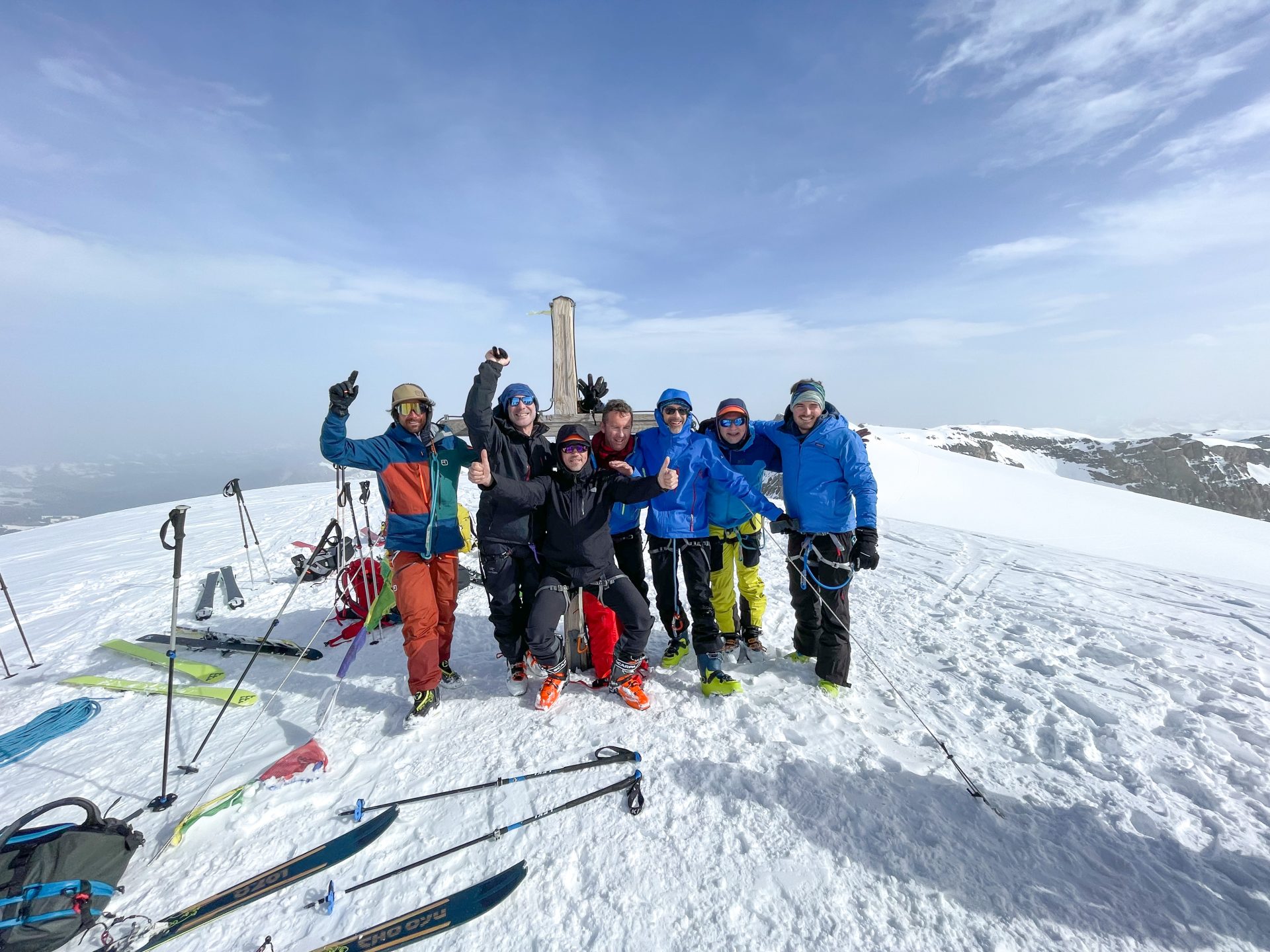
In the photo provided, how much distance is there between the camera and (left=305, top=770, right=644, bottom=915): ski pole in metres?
2.67

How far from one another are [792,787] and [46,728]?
6.37 meters

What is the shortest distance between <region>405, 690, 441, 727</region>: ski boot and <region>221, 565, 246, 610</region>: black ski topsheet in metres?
4.69

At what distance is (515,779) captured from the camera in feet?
11.4

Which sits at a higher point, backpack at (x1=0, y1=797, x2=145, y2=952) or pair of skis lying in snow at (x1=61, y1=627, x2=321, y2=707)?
backpack at (x1=0, y1=797, x2=145, y2=952)

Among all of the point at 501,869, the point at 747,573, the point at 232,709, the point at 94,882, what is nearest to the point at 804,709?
the point at 747,573

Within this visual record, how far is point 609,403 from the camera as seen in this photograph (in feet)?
15.6

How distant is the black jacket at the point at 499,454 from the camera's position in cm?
436

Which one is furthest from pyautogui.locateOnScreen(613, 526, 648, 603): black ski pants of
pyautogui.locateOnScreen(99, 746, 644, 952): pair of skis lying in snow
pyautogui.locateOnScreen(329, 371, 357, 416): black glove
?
pyautogui.locateOnScreen(329, 371, 357, 416): black glove

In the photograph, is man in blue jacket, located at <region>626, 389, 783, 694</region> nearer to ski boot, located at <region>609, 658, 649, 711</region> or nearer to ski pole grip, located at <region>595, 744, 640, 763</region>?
ski boot, located at <region>609, 658, 649, 711</region>

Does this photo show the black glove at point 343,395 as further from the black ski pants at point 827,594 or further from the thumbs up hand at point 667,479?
the black ski pants at point 827,594

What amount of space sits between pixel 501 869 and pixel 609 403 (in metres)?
3.50

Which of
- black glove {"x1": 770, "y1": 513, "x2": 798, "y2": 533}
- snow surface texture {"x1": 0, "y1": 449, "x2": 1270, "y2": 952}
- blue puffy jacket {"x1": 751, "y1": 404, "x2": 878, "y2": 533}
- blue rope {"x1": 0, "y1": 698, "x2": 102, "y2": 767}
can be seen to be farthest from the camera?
black glove {"x1": 770, "y1": 513, "x2": 798, "y2": 533}

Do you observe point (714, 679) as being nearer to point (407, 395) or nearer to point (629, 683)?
point (629, 683)

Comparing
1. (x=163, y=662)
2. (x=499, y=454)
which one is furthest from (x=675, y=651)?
(x=163, y=662)
